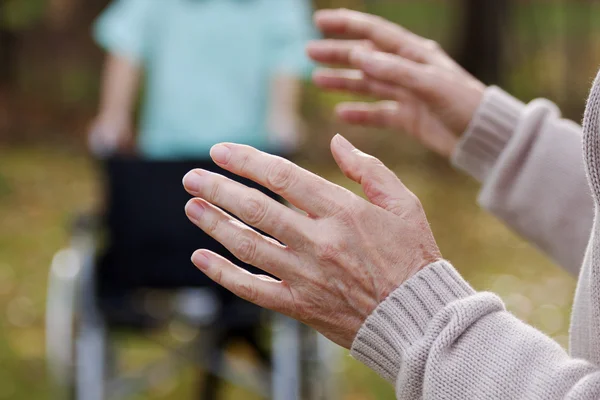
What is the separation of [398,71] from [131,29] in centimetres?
225

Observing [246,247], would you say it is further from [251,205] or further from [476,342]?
[476,342]

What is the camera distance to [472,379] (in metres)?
1.09

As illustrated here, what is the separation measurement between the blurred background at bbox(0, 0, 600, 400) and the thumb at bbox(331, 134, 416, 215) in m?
2.84

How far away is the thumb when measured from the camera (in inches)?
46.2

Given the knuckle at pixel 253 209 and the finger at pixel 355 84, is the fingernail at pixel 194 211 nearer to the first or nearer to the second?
the knuckle at pixel 253 209

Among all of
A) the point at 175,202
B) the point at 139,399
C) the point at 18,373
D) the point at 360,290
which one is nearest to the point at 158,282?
the point at 175,202

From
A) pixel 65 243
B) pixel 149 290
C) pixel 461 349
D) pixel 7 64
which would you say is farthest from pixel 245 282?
pixel 7 64

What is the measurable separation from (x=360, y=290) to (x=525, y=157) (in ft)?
2.07

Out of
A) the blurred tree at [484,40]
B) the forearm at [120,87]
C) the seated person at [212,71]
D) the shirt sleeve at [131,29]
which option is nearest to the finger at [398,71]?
the seated person at [212,71]

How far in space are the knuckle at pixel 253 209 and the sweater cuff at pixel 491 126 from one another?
0.71 metres

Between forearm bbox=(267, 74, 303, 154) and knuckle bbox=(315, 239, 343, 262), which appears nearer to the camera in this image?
knuckle bbox=(315, 239, 343, 262)

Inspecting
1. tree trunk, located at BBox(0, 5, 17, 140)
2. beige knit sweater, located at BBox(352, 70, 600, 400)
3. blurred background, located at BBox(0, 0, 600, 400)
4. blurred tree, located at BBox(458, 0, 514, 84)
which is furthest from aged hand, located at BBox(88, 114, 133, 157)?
tree trunk, located at BBox(0, 5, 17, 140)

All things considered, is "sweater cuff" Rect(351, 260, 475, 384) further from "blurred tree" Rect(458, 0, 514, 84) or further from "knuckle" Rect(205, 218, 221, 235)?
"blurred tree" Rect(458, 0, 514, 84)

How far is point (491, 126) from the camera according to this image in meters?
1.71
